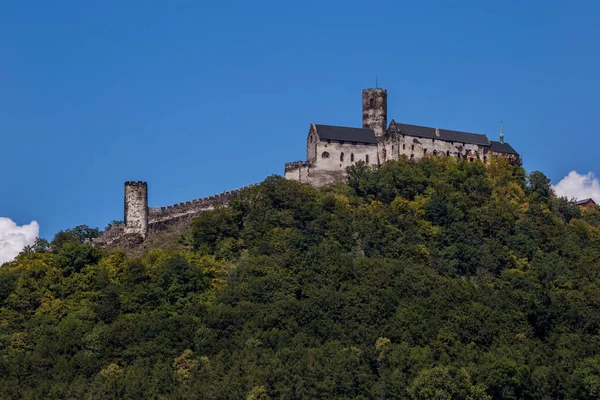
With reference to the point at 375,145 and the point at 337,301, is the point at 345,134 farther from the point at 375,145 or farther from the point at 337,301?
the point at 337,301

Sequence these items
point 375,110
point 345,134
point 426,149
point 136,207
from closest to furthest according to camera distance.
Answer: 1. point 136,207
2. point 345,134
3. point 426,149
4. point 375,110

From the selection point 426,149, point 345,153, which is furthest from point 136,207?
point 426,149

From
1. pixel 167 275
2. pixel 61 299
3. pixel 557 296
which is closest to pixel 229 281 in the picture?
pixel 167 275

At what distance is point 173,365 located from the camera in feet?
263

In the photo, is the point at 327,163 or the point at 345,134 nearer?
the point at 327,163

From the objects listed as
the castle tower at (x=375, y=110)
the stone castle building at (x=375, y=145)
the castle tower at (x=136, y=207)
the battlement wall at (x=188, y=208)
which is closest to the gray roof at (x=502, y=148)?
the stone castle building at (x=375, y=145)

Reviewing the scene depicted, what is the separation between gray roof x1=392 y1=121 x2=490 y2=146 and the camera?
4190 inches

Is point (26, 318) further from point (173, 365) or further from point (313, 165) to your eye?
point (313, 165)

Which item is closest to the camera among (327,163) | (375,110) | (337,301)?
(337,301)

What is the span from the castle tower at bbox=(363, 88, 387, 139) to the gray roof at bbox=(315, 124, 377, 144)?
1.07 metres

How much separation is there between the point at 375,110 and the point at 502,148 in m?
10.4

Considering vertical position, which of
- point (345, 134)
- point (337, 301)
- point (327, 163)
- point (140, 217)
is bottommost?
point (337, 301)

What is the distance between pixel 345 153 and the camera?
10412cm

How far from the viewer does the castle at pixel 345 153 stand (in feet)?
317
